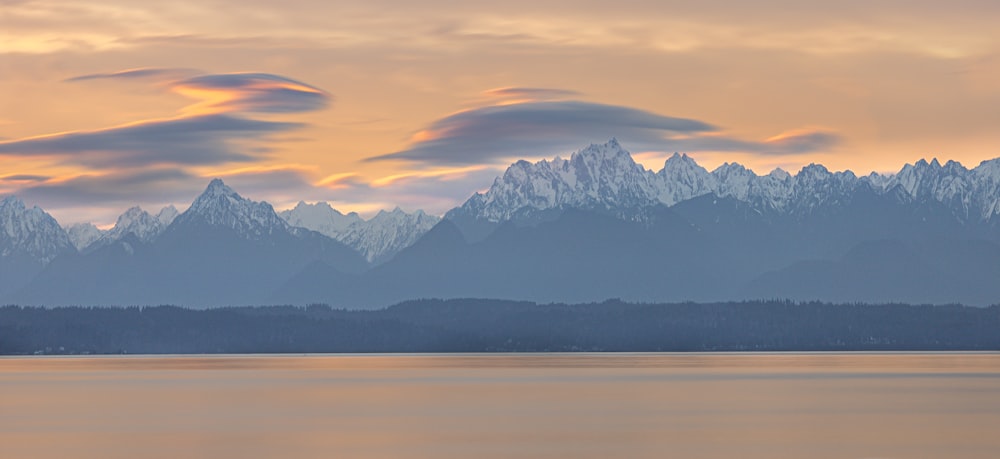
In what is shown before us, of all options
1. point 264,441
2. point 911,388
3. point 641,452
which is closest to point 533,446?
point 641,452

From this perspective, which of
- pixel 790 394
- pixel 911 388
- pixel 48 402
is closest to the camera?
pixel 48 402

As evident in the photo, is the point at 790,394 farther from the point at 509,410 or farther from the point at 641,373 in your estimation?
the point at 641,373

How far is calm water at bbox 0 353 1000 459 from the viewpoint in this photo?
76.8 m

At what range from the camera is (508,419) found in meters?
99.2

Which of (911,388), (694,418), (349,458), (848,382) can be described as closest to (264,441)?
(349,458)

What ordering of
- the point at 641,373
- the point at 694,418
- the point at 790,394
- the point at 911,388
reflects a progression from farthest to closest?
the point at 641,373, the point at 911,388, the point at 790,394, the point at 694,418

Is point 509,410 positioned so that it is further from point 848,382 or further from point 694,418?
point 848,382

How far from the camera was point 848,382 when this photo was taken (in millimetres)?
161500

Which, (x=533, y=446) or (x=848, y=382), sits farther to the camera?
(x=848, y=382)

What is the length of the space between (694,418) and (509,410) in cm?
1438

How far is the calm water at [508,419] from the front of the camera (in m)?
76.8

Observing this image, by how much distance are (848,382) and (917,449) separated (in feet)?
286

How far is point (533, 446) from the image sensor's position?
77.9m

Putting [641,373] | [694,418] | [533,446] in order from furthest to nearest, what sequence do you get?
[641,373] < [694,418] < [533,446]
